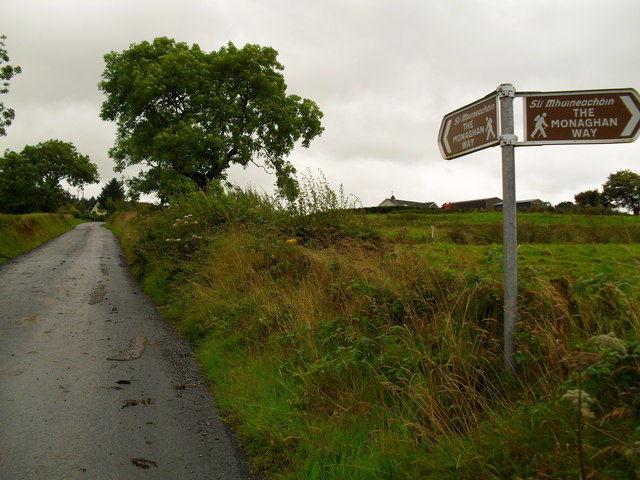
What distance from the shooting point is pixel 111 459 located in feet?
11.6

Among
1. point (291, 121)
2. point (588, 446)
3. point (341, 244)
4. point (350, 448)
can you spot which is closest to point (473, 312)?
point (350, 448)

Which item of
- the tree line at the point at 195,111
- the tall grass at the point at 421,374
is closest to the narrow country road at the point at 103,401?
the tall grass at the point at 421,374

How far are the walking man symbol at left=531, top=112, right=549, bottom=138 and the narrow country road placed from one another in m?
3.18

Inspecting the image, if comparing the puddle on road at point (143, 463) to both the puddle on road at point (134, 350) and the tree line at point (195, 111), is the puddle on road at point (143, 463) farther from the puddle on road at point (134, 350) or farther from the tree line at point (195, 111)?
the tree line at point (195, 111)

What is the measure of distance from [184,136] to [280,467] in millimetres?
26823

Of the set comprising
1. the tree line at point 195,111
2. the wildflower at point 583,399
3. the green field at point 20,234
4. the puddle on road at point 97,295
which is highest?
the tree line at point 195,111

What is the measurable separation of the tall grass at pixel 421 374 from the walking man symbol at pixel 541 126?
1.17 meters

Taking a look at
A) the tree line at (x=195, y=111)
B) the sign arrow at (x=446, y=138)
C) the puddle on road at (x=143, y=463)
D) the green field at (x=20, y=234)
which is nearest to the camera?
the puddle on road at (x=143, y=463)

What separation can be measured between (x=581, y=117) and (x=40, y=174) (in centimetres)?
7805

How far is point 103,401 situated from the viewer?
464 cm

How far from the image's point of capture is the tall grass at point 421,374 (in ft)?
8.03

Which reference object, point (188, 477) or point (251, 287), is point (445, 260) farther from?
point (188, 477)

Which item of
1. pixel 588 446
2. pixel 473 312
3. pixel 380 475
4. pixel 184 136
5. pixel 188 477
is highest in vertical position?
pixel 184 136

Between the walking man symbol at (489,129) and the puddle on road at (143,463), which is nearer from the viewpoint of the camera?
the walking man symbol at (489,129)
